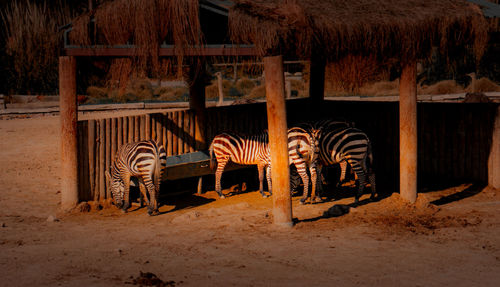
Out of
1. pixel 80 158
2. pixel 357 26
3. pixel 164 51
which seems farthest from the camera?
pixel 80 158

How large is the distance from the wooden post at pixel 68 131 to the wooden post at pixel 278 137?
3429mm

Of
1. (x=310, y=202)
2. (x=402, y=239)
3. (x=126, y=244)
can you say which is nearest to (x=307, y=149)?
(x=310, y=202)

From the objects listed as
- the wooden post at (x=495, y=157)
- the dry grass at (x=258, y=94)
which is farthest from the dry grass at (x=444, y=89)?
the wooden post at (x=495, y=157)

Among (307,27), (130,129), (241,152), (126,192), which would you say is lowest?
(126,192)

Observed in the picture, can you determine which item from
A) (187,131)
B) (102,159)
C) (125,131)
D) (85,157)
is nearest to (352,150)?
(187,131)

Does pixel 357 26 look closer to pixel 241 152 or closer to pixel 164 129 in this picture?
pixel 241 152

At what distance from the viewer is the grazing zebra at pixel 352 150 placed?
10.7 m

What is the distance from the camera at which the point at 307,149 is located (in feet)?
35.1

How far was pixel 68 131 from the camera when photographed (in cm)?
1010

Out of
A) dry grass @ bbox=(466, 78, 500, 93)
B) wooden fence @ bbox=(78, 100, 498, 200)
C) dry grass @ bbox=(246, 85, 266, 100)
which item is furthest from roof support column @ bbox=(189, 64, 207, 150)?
dry grass @ bbox=(466, 78, 500, 93)

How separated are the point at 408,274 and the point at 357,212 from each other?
3145 mm

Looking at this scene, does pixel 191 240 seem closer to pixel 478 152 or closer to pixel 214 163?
pixel 214 163

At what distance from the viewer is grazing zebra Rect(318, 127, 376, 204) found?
10.7 meters

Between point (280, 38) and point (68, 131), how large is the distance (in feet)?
13.2
